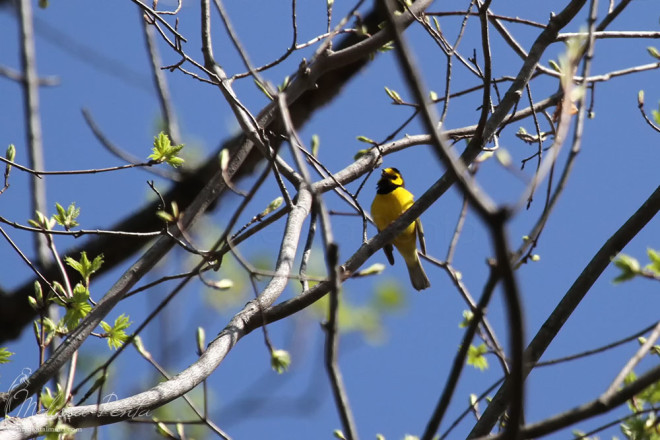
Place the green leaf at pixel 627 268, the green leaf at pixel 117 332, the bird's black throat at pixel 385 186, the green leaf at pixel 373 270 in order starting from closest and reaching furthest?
the green leaf at pixel 627 268
the green leaf at pixel 373 270
the green leaf at pixel 117 332
the bird's black throat at pixel 385 186

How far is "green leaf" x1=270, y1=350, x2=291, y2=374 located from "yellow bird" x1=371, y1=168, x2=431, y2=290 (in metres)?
3.33

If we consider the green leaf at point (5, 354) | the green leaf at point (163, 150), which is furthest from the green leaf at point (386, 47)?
the green leaf at point (5, 354)

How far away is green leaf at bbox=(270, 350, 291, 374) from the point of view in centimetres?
250

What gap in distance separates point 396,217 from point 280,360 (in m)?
3.63

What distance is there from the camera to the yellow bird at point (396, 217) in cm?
601

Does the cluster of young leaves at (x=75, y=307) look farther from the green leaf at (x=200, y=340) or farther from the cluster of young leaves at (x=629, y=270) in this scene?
the cluster of young leaves at (x=629, y=270)

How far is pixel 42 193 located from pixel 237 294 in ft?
5.40

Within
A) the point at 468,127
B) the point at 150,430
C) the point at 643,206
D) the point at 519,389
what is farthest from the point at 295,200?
the point at 519,389

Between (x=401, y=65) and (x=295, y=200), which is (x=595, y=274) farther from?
(x=401, y=65)

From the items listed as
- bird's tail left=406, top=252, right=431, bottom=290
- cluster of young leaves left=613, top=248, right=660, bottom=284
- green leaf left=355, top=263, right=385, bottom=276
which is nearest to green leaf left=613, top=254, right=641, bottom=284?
cluster of young leaves left=613, top=248, right=660, bottom=284

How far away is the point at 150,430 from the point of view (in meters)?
2.91

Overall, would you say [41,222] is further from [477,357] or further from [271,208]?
[477,357]

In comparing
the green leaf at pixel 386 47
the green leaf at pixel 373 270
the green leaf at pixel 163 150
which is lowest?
the green leaf at pixel 373 270

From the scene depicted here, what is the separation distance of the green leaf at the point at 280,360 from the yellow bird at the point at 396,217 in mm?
3333
